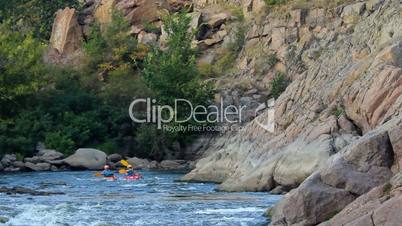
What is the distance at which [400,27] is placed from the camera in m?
43.8

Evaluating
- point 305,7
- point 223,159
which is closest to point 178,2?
point 305,7

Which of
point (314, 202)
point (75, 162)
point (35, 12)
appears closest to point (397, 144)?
point (314, 202)

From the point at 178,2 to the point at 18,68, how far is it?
24.1 meters

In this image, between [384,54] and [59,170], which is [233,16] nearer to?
[59,170]

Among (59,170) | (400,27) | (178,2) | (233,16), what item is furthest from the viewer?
(178,2)

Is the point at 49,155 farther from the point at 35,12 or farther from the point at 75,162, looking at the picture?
the point at 35,12

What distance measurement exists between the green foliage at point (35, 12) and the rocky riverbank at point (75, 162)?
80.7 ft

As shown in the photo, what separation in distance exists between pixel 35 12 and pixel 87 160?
99.4 feet

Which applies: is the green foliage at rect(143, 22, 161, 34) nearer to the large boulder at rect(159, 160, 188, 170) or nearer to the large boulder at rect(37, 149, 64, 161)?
the large boulder at rect(159, 160, 188, 170)

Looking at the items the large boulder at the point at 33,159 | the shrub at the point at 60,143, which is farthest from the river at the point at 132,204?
the shrub at the point at 60,143

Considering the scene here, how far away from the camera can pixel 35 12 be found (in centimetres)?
8256

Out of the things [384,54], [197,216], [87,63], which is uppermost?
[87,63]

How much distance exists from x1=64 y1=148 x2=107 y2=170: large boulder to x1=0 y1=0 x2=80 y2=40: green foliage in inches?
1025

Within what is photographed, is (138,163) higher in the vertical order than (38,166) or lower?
higher
